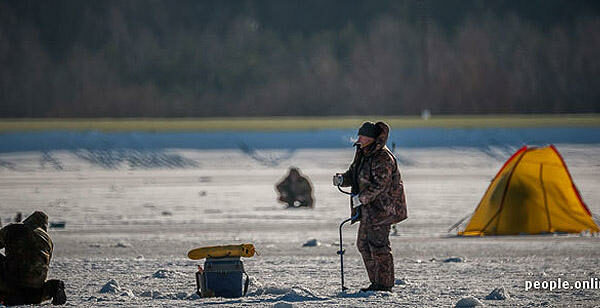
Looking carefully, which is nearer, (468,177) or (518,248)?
(518,248)

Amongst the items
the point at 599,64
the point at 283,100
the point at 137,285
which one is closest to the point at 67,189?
the point at 137,285

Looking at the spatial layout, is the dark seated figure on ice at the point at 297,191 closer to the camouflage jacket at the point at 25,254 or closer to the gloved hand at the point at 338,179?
the gloved hand at the point at 338,179

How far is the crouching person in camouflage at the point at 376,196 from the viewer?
870 centimetres

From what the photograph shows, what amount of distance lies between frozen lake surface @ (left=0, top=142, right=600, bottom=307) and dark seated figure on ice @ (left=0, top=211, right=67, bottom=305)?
1.39 ft

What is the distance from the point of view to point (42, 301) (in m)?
8.28

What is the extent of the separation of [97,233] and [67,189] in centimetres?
900

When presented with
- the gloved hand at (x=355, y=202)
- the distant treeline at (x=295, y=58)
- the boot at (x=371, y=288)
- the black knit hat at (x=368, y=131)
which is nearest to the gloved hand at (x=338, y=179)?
the gloved hand at (x=355, y=202)

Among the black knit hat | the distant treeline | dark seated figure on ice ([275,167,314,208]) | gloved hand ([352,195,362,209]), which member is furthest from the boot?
the distant treeline

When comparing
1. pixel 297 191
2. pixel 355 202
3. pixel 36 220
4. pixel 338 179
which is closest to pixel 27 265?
pixel 36 220

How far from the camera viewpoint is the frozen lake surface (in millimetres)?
9398

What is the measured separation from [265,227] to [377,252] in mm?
7712

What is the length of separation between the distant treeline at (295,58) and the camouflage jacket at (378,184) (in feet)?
131

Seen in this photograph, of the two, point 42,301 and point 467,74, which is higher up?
point 467,74

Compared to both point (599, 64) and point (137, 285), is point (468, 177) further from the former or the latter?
point (599, 64)
